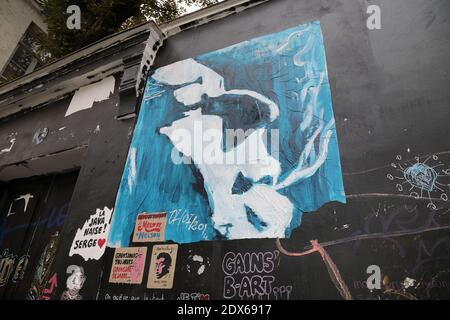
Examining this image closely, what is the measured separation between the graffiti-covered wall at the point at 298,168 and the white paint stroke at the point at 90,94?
108 cm

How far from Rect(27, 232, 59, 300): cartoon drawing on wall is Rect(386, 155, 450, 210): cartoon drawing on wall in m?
4.45

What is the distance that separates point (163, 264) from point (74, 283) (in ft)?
3.66

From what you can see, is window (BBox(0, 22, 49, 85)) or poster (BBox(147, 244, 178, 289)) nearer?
poster (BBox(147, 244, 178, 289))

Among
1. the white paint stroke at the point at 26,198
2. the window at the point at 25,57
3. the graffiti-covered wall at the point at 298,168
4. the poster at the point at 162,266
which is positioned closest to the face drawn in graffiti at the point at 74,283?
the graffiti-covered wall at the point at 298,168

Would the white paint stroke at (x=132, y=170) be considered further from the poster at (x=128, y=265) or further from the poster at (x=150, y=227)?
the poster at (x=128, y=265)

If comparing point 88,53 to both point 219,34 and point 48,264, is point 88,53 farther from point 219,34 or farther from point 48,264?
point 48,264

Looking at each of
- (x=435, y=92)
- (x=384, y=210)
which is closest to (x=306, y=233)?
(x=384, y=210)

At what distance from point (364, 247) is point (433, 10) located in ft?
6.93

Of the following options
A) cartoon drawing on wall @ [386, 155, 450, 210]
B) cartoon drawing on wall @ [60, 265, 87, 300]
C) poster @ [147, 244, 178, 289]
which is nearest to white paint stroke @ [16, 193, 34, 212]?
cartoon drawing on wall @ [60, 265, 87, 300]

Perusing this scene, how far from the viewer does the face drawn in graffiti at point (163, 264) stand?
8.13ft

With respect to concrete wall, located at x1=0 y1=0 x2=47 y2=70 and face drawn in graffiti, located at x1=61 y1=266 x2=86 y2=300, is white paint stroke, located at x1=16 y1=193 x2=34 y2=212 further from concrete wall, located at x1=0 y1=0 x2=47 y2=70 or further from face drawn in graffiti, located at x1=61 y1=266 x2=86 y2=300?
concrete wall, located at x1=0 y1=0 x2=47 y2=70

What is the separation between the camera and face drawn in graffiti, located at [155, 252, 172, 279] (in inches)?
97.6

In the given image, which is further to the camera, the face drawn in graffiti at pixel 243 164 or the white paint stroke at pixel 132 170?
the white paint stroke at pixel 132 170

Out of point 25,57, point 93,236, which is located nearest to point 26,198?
point 93,236
